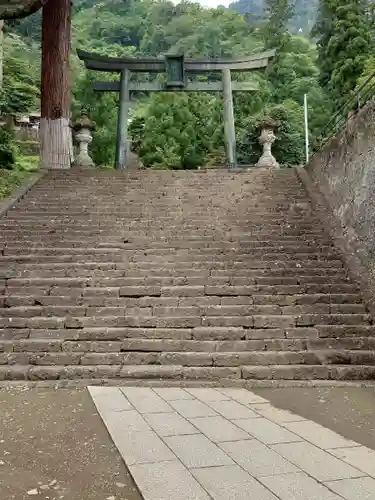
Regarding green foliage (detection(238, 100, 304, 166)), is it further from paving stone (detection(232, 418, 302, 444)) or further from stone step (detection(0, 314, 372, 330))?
paving stone (detection(232, 418, 302, 444))

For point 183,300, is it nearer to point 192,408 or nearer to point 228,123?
point 192,408

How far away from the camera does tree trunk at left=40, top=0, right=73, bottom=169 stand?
44.1ft

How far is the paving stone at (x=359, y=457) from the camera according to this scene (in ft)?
9.92

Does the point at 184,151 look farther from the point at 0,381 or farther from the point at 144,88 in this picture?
the point at 0,381

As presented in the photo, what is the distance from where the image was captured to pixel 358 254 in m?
7.13

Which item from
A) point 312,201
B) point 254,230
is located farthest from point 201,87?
point 254,230

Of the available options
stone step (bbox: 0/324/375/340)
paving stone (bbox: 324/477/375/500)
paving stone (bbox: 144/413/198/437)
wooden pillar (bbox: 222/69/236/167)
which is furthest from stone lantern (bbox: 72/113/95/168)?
paving stone (bbox: 324/477/375/500)

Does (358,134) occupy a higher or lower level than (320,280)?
higher

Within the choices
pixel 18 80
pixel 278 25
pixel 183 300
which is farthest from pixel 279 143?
pixel 278 25

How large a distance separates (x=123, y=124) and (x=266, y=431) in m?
13.2

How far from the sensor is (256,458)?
3160mm

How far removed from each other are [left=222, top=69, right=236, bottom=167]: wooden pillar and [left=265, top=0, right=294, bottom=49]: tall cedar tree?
2114 cm

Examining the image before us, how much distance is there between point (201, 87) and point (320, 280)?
35.8 ft

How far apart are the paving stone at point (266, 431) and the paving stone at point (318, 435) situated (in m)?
0.08
